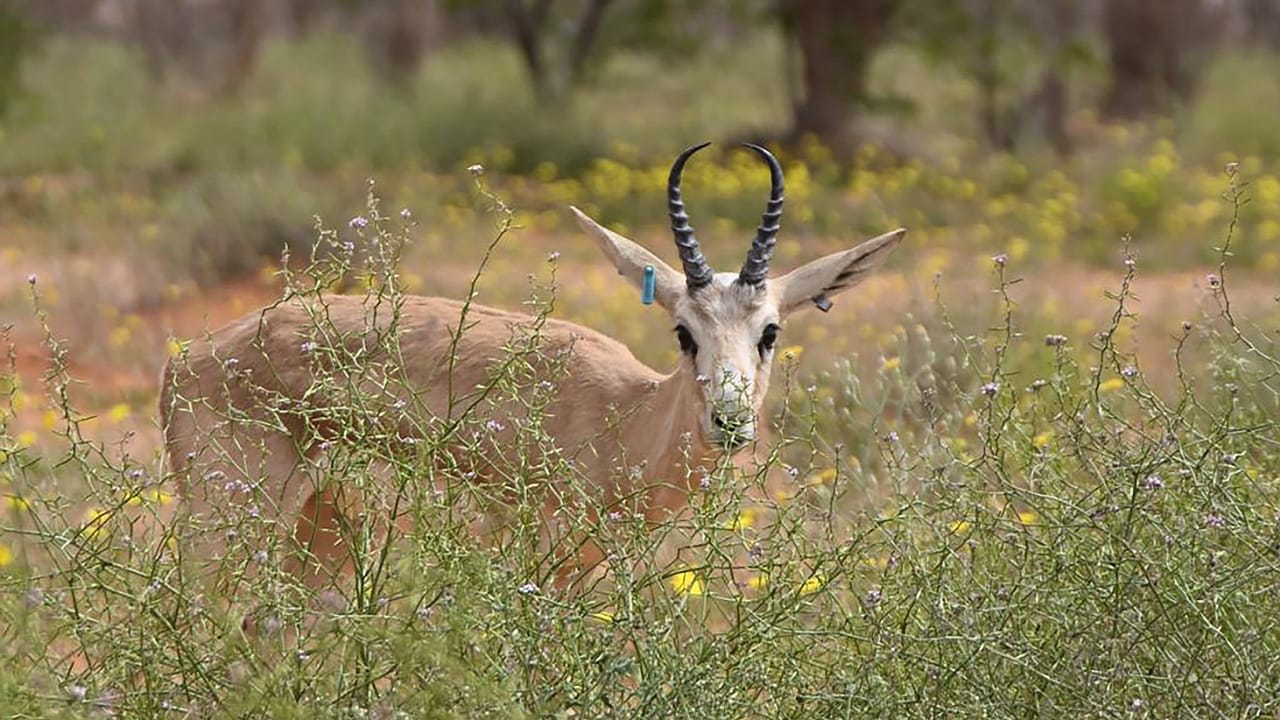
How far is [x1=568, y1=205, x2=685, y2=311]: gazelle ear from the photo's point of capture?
235 inches

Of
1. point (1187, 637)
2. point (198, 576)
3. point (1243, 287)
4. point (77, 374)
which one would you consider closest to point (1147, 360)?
point (1243, 287)

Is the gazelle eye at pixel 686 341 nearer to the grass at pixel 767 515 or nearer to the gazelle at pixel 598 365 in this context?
the gazelle at pixel 598 365

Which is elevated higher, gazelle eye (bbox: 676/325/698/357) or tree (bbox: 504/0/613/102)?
gazelle eye (bbox: 676/325/698/357)

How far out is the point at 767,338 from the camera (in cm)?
570

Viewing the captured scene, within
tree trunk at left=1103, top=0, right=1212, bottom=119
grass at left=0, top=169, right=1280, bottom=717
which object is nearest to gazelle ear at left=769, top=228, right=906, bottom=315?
grass at left=0, top=169, right=1280, bottom=717

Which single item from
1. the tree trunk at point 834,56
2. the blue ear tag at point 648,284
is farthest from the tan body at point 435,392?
the tree trunk at point 834,56

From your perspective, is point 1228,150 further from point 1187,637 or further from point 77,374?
point 1187,637

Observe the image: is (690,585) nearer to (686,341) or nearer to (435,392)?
(686,341)

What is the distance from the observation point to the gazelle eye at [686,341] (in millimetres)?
5660

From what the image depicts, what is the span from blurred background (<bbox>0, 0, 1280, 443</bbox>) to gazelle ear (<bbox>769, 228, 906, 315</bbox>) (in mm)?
2558

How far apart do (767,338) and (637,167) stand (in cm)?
1264

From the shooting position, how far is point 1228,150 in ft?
63.5

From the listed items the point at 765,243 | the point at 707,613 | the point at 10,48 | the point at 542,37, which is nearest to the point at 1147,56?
the point at 542,37

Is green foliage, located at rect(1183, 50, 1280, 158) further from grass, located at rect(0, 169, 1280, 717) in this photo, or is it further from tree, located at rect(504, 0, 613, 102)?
grass, located at rect(0, 169, 1280, 717)
